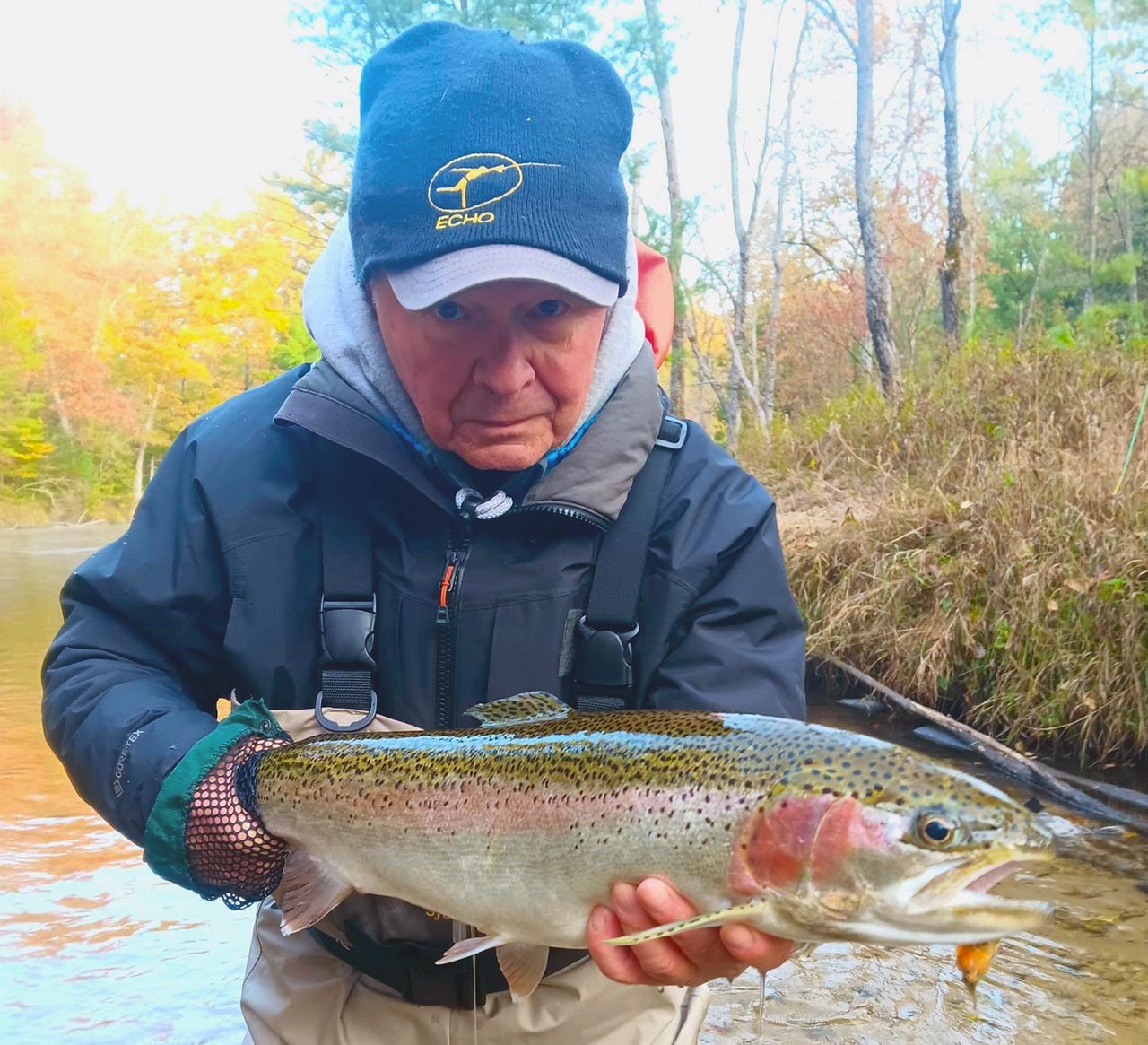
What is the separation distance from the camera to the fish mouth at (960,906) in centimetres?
151

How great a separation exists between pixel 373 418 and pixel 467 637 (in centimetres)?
51

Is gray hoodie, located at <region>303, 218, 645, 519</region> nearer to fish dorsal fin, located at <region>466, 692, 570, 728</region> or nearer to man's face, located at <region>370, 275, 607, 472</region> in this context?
man's face, located at <region>370, 275, 607, 472</region>

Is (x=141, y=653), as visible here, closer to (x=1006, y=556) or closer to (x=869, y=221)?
(x=1006, y=556)

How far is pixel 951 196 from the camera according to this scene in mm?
13828

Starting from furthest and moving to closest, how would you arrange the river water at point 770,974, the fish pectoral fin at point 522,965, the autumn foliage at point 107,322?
the autumn foliage at point 107,322, the river water at point 770,974, the fish pectoral fin at point 522,965

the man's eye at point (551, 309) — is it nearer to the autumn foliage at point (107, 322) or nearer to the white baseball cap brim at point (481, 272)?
the white baseball cap brim at point (481, 272)

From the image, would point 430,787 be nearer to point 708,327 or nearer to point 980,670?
point 980,670

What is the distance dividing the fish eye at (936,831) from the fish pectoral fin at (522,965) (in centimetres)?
75

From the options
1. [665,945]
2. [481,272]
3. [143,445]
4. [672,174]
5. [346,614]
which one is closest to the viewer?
[665,945]

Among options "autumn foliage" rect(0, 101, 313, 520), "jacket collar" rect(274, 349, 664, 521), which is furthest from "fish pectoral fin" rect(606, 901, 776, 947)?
"autumn foliage" rect(0, 101, 313, 520)

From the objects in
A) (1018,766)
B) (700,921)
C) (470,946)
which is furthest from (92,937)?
(1018,766)

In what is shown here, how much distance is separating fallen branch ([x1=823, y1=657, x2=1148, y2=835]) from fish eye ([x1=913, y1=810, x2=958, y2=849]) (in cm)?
430

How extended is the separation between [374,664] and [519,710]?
1.02 ft

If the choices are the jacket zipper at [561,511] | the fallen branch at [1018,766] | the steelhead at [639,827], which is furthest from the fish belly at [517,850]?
the fallen branch at [1018,766]
